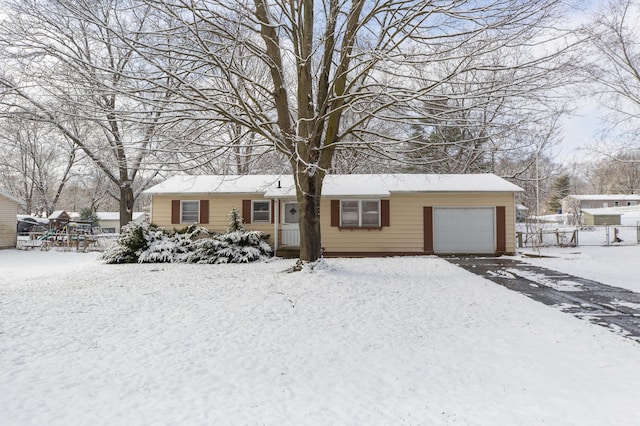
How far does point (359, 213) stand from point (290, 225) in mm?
2862

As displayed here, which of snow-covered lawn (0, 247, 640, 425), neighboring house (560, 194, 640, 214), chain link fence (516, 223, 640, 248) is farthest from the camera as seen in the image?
neighboring house (560, 194, 640, 214)

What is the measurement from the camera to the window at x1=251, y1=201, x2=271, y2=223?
15688mm

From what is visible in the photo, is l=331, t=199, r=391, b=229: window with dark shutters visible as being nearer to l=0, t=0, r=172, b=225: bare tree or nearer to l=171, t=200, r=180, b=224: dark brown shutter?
l=171, t=200, r=180, b=224: dark brown shutter

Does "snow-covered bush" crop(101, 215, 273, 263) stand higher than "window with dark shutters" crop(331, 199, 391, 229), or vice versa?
"window with dark shutters" crop(331, 199, 391, 229)

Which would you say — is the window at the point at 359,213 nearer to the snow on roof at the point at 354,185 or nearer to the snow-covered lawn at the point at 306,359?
the snow on roof at the point at 354,185

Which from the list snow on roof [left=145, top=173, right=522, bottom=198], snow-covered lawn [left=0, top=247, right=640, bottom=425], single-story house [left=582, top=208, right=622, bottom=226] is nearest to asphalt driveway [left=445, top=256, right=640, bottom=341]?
snow-covered lawn [left=0, top=247, right=640, bottom=425]

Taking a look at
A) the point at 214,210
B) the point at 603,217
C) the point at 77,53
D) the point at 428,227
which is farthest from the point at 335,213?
the point at 603,217

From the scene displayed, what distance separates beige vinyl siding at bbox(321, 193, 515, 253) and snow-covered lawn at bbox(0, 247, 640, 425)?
706cm

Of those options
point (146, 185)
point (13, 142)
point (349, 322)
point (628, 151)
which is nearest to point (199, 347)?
point (349, 322)

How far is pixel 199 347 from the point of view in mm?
4848

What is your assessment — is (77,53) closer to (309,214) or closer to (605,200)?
(309,214)

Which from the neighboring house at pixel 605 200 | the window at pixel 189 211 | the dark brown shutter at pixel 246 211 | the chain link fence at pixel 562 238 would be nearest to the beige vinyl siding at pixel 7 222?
the window at pixel 189 211

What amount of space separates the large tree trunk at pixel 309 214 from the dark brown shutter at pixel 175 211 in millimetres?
7610

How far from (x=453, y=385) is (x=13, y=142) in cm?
3336
